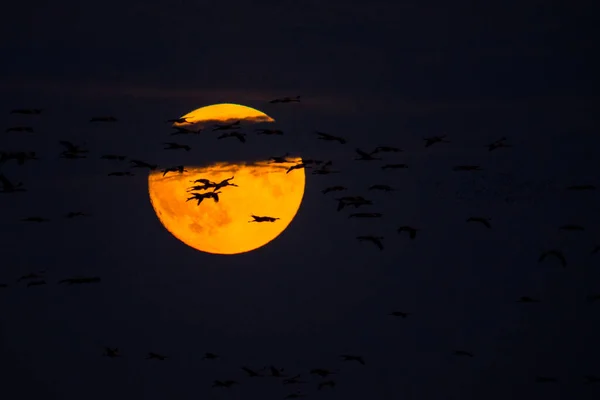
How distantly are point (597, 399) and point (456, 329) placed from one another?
17295 millimetres

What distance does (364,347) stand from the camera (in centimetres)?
15000

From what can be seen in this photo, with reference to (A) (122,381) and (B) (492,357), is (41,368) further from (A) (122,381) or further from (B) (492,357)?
(B) (492,357)

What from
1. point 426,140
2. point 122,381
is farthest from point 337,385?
point 426,140

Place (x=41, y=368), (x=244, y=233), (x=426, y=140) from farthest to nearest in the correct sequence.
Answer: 1. (x=41, y=368)
2. (x=244, y=233)
3. (x=426, y=140)

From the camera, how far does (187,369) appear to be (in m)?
148

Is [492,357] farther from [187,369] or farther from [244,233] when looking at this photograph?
[244,233]

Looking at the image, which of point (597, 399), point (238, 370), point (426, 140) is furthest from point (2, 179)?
point (238, 370)

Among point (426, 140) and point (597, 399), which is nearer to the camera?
point (426, 140)

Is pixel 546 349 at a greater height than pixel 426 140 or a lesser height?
lesser

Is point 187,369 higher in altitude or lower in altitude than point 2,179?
lower

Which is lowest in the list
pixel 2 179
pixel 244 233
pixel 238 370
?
pixel 238 370

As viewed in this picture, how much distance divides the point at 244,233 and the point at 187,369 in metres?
49.8

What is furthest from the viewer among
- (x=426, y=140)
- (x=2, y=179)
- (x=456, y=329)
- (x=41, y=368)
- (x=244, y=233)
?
(x=456, y=329)

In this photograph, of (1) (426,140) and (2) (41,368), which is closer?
(1) (426,140)
